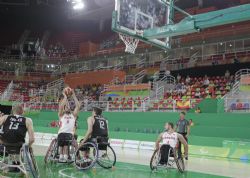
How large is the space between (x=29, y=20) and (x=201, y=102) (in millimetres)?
25981

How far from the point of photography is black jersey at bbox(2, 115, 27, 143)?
7043mm

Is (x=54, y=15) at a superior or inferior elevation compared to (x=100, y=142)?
superior

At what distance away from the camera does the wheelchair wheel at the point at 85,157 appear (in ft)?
28.2

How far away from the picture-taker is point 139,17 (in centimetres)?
1066

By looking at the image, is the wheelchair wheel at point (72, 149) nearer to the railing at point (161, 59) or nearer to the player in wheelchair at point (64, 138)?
the player in wheelchair at point (64, 138)

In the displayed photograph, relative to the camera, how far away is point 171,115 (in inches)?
761

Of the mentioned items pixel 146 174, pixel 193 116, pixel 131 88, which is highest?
pixel 131 88

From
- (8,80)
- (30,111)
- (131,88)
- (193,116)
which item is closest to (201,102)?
(193,116)

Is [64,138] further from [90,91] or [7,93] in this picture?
[7,93]

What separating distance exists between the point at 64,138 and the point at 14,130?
211 cm

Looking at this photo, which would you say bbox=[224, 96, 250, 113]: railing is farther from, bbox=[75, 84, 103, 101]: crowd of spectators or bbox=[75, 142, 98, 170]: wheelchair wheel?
bbox=[75, 84, 103, 101]: crowd of spectators

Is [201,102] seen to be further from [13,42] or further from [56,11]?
[13,42]

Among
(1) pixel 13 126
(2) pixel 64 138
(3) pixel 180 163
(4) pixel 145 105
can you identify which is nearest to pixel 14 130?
(1) pixel 13 126

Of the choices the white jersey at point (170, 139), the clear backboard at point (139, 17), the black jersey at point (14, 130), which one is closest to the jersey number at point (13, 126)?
the black jersey at point (14, 130)
